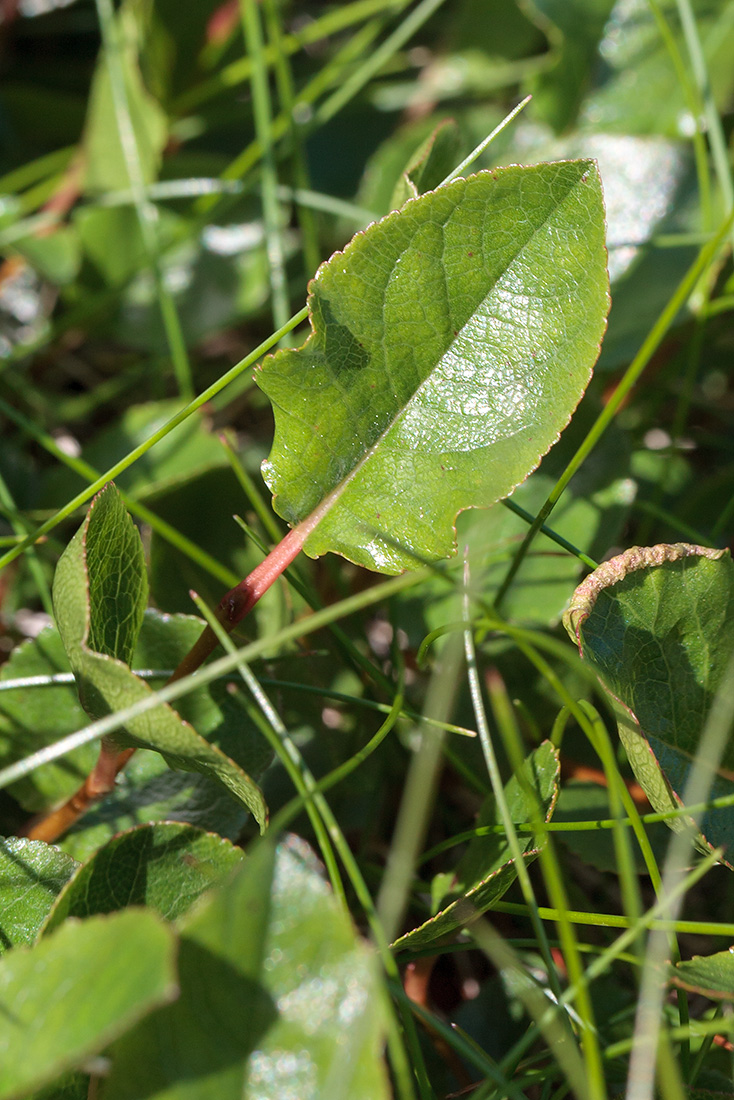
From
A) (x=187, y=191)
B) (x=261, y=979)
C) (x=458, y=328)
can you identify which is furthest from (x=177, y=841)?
(x=187, y=191)

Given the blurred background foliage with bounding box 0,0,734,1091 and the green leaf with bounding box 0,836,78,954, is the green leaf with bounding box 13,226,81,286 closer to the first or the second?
the blurred background foliage with bounding box 0,0,734,1091

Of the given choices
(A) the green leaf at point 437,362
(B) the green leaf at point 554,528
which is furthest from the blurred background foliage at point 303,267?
(A) the green leaf at point 437,362

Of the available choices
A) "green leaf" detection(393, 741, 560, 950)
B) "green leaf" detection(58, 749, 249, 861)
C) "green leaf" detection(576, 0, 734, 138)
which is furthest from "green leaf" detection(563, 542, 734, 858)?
"green leaf" detection(576, 0, 734, 138)

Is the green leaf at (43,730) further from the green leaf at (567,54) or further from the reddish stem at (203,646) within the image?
the green leaf at (567,54)

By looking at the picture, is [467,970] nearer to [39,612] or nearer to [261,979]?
[261,979]

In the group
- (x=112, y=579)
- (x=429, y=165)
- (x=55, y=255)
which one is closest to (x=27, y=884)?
(x=112, y=579)

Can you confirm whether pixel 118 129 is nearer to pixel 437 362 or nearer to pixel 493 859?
pixel 437 362
